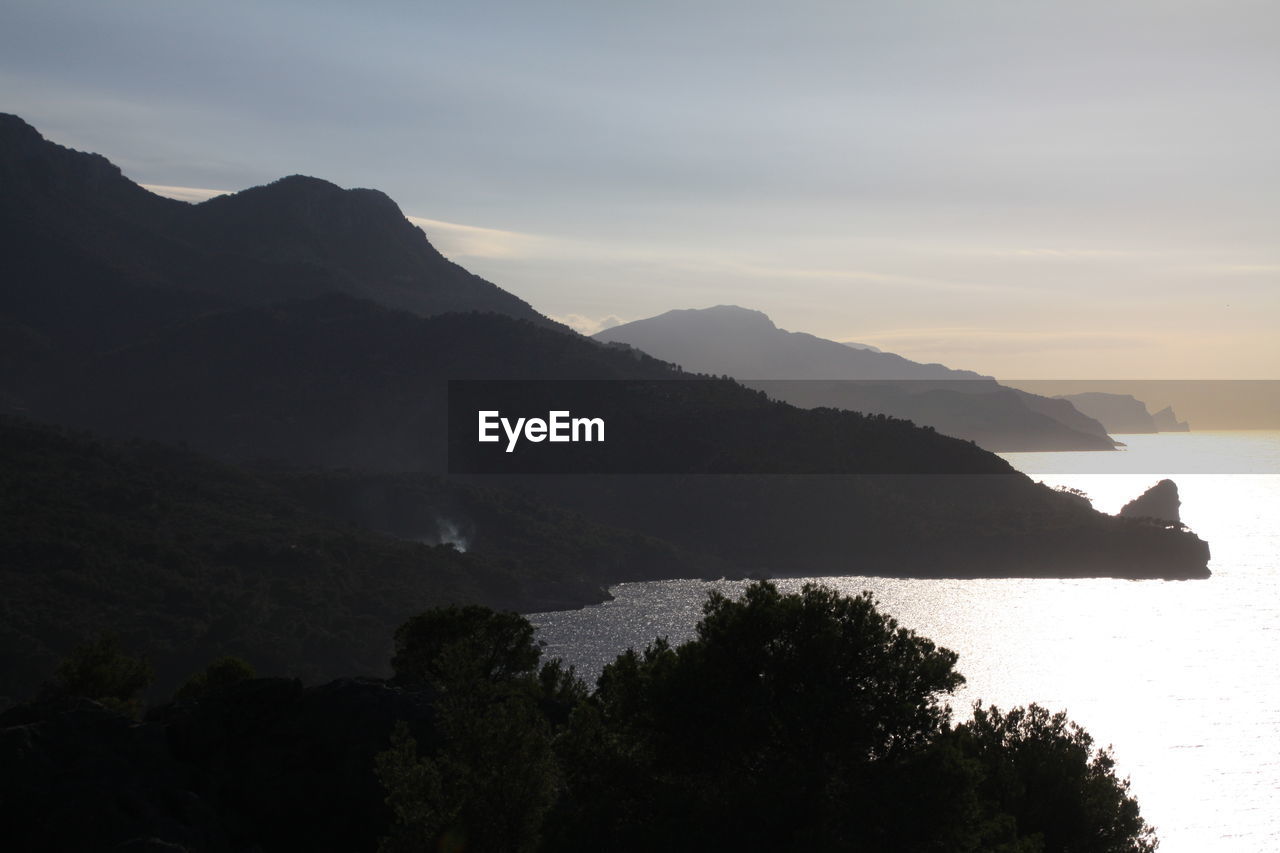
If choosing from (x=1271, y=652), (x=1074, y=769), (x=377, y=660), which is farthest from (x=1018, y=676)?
(x=1074, y=769)

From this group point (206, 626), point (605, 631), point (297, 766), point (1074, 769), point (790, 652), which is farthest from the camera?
point (605, 631)

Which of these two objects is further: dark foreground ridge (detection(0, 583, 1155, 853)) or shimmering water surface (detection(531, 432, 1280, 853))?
shimmering water surface (detection(531, 432, 1280, 853))

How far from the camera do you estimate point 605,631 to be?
194000mm

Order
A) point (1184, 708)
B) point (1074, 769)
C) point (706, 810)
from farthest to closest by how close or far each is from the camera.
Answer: point (1184, 708), point (1074, 769), point (706, 810)

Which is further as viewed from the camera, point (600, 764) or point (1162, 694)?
point (1162, 694)

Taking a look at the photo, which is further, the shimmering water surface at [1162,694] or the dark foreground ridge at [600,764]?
the shimmering water surface at [1162,694]

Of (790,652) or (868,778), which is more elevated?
(790,652)

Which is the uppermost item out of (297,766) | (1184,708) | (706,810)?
(706,810)

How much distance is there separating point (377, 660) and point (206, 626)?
78.4 ft

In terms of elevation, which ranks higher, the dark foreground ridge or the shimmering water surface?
the dark foreground ridge

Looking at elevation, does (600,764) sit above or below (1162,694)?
above

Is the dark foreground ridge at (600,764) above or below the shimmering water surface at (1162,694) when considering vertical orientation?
above

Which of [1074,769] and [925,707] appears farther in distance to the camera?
[1074,769]

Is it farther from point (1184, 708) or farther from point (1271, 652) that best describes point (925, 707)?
point (1271, 652)
